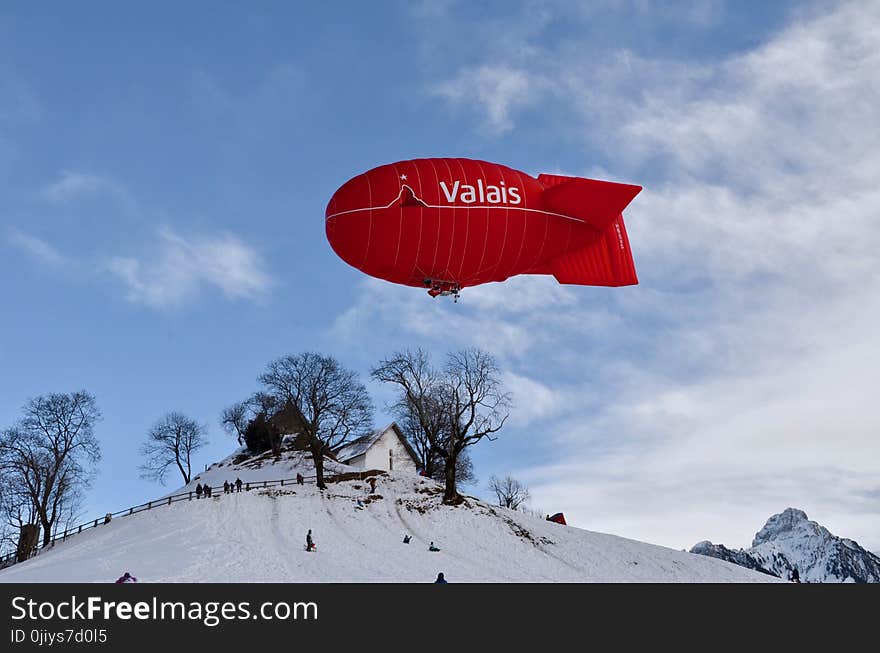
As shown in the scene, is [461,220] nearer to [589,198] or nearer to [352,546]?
[589,198]

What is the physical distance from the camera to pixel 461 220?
1153 inches

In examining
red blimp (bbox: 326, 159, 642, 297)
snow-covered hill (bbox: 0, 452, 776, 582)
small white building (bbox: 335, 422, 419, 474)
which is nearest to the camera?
red blimp (bbox: 326, 159, 642, 297)

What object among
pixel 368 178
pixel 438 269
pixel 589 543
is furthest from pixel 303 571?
pixel 589 543

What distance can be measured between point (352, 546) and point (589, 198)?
22.3 metres

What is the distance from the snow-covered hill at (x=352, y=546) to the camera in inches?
1411

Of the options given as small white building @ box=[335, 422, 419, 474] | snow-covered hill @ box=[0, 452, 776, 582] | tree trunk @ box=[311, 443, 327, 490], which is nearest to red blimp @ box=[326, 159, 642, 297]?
snow-covered hill @ box=[0, 452, 776, 582]

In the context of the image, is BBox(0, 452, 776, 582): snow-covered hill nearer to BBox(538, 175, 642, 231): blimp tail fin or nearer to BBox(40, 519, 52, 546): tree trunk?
BBox(40, 519, 52, 546): tree trunk

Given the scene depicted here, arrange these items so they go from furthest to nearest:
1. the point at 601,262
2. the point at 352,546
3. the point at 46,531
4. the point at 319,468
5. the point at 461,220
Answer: the point at 319,468 → the point at 46,531 → the point at 352,546 → the point at 601,262 → the point at 461,220

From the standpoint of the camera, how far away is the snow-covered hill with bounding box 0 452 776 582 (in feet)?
118

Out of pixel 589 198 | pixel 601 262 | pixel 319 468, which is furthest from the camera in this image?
pixel 319 468

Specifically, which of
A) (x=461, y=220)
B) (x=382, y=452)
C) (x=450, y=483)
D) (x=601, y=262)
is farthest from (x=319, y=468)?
(x=461, y=220)

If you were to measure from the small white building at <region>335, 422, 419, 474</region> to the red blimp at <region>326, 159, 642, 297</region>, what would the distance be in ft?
139
